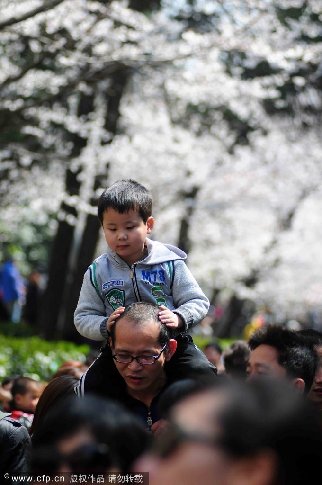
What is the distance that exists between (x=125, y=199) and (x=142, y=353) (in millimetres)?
774

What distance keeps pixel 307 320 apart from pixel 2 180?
3061cm

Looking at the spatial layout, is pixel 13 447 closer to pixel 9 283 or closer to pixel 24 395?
pixel 24 395

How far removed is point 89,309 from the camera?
429cm

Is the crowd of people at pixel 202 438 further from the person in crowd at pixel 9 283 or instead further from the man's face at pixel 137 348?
the person in crowd at pixel 9 283

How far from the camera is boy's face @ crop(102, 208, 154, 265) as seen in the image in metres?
4.22

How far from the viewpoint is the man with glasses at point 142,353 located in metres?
3.77

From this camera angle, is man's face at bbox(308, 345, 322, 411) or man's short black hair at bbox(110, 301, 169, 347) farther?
man's face at bbox(308, 345, 322, 411)

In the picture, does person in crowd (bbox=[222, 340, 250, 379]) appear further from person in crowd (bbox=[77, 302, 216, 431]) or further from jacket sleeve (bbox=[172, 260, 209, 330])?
person in crowd (bbox=[77, 302, 216, 431])

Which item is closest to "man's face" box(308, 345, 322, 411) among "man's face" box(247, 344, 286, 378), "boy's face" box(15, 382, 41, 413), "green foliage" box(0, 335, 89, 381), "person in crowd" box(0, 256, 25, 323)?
"man's face" box(247, 344, 286, 378)

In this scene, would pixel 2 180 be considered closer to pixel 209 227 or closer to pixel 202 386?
pixel 209 227

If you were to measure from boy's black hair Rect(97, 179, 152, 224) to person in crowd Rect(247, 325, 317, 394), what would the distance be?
92 centimetres

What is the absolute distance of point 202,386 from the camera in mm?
2125

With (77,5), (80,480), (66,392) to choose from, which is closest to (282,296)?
(77,5)

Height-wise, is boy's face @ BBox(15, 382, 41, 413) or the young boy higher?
the young boy
